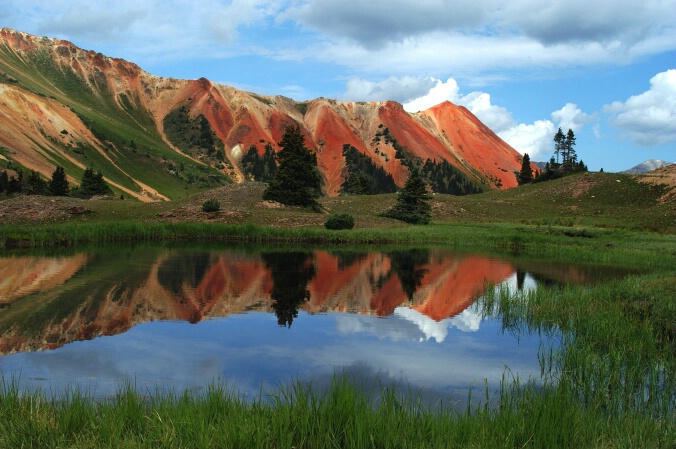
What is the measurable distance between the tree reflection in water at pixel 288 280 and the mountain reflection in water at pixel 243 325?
0.30 feet

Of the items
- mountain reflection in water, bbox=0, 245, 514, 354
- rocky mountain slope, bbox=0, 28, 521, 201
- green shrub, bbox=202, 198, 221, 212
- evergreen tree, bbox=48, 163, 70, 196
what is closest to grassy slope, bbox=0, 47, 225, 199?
rocky mountain slope, bbox=0, 28, 521, 201

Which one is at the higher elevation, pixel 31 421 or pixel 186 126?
pixel 186 126

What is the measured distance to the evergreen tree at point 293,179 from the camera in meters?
64.6

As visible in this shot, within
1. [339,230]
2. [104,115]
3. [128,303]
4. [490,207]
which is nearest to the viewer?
[128,303]

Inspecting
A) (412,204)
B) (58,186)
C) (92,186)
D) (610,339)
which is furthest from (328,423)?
(58,186)

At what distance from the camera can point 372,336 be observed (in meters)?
17.0

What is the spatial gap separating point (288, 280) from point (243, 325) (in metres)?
9.84

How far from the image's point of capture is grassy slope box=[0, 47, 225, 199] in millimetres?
132875

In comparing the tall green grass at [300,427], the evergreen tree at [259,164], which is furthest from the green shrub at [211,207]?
the evergreen tree at [259,164]

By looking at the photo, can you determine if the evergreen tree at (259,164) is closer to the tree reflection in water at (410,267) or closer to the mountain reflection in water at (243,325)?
the tree reflection in water at (410,267)

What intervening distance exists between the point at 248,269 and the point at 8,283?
38.3 feet

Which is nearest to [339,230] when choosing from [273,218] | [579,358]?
[273,218]

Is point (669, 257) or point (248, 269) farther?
point (669, 257)

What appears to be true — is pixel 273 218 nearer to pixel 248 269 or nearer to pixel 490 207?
pixel 248 269
